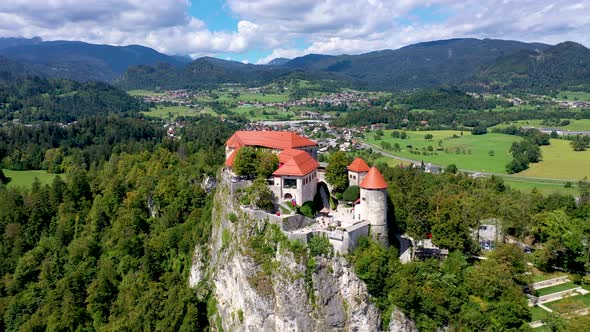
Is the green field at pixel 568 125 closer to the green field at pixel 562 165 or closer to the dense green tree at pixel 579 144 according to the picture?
the dense green tree at pixel 579 144

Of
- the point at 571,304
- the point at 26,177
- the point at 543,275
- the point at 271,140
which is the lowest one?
the point at 571,304

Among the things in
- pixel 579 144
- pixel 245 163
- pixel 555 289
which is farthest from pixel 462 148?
pixel 245 163

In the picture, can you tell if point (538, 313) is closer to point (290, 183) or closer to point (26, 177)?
point (290, 183)

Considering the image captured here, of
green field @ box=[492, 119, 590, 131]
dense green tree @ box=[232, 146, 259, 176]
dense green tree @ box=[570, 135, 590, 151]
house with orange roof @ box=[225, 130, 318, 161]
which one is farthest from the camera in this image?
green field @ box=[492, 119, 590, 131]

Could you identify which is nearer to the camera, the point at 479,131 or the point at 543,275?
the point at 543,275

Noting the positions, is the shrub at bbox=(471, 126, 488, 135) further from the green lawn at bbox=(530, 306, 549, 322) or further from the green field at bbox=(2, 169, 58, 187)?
the green field at bbox=(2, 169, 58, 187)

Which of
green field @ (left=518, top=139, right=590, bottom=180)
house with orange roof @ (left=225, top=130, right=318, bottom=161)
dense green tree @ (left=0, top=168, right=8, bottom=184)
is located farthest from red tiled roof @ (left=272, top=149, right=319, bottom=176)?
dense green tree @ (left=0, top=168, right=8, bottom=184)
